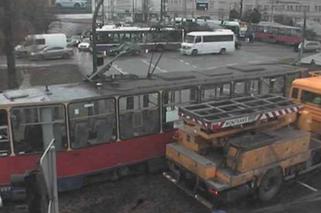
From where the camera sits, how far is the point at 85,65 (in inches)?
1478

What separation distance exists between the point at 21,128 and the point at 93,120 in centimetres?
179

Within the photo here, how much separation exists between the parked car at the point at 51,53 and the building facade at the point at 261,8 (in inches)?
1798

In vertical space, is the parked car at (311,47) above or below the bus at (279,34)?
below

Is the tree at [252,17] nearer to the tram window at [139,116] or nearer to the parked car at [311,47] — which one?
the parked car at [311,47]

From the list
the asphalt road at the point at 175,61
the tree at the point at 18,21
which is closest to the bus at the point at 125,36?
the asphalt road at the point at 175,61

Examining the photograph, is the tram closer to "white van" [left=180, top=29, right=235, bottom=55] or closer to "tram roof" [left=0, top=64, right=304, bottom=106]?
"tram roof" [left=0, top=64, right=304, bottom=106]

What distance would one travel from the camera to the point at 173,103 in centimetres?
1287

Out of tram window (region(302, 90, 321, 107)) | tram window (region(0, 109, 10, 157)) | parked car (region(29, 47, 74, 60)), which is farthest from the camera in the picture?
parked car (region(29, 47, 74, 60))

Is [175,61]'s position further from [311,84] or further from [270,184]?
[270,184]

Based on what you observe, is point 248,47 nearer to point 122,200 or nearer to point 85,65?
point 85,65

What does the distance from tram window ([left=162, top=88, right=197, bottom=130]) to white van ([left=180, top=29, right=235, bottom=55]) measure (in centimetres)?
3123

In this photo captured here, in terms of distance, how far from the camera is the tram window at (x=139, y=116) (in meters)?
12.0

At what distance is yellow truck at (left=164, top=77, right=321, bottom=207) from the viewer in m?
10.3

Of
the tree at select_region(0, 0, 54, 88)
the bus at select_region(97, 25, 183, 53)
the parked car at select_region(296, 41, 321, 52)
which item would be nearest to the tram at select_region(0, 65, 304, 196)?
the tree at select_region(0, 0, 54, 88)
